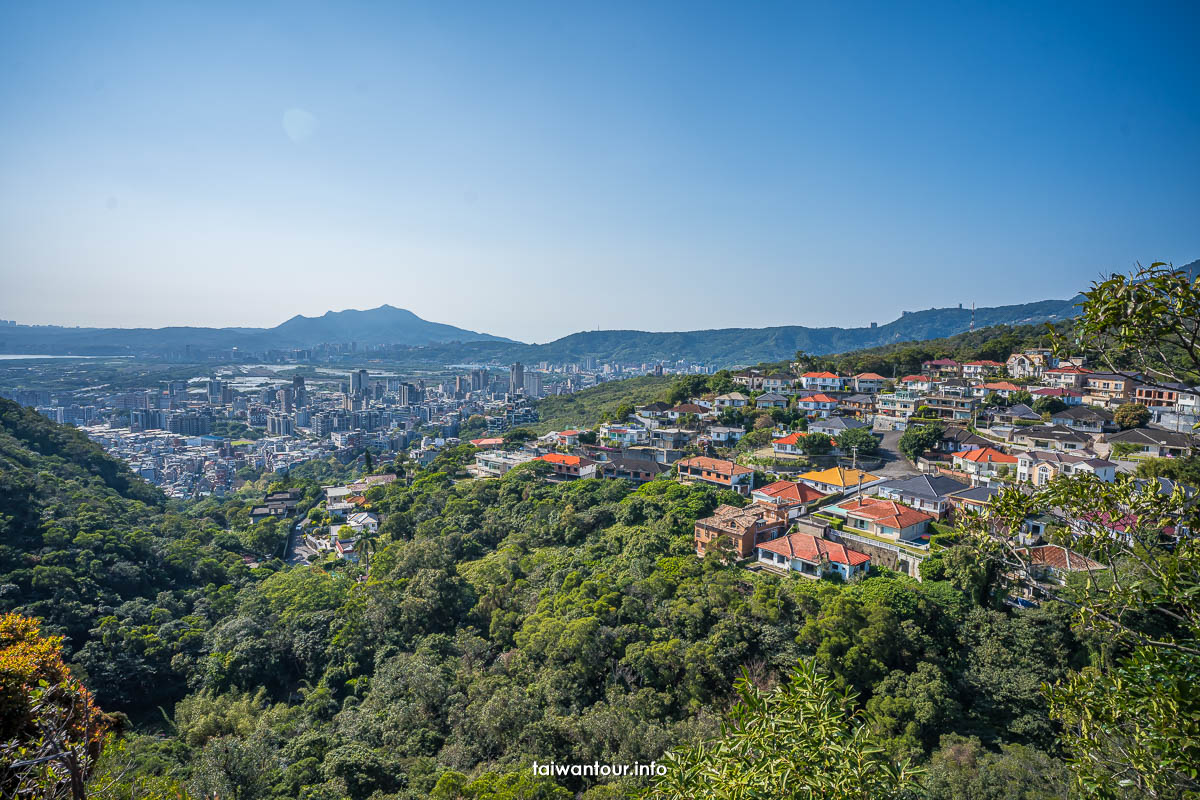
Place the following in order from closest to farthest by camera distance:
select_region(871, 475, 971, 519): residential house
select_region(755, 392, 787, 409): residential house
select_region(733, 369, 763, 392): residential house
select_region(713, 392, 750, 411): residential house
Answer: select_region(871, 475, 971, 519): residential house < select_region(755, 392, 787, 409): residential house < select_region(713, 392, 750, 411): residential house < select_region(733, 369, 763, 392): residential house

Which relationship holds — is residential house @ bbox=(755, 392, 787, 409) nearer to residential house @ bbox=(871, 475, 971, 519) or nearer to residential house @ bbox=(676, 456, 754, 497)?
residential house @ bbox=(676, 456, 754, 497)

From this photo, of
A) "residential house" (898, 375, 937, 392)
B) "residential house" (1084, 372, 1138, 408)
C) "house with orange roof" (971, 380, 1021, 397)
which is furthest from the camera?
"residential house" (898, 375, 937, 392)

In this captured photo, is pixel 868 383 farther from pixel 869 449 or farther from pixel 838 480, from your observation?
pixel 838 480

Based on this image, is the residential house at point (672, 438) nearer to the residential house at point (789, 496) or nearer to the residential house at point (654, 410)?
the residential house at point (654, 410)

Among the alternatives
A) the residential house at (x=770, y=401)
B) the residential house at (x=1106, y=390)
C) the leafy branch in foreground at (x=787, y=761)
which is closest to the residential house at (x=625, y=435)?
the residential house at (x=770, y=401)

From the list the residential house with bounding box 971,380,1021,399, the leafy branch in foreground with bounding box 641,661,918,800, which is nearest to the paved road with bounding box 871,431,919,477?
the residential house with bounding box 971,380,1021,399

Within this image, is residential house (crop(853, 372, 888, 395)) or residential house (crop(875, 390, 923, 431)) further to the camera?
residential house (crop(853, 372, 888, 395))
